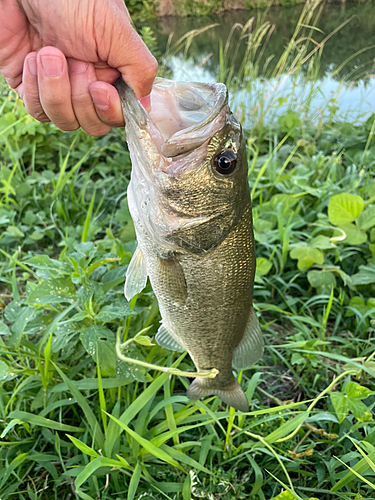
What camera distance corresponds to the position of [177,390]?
6.83 feet

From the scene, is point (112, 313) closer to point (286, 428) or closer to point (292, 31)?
point (286, 428)

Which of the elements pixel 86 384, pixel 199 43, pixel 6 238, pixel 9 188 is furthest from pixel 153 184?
pixel 199 43

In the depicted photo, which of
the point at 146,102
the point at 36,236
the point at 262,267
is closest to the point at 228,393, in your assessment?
the point at 262,267

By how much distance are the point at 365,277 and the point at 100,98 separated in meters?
2.03

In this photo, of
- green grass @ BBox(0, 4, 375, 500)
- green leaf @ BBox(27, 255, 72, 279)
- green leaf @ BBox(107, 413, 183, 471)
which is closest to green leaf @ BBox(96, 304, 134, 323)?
green grass @ BBox(0, 4, 375, 500)

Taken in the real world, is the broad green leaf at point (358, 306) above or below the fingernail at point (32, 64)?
below

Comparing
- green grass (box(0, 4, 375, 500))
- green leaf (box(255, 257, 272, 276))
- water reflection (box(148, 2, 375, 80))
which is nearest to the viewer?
green grass (box(0, 4, 375, 500))

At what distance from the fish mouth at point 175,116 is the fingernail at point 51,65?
208 millimetres

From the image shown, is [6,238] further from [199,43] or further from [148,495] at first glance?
[199,43]

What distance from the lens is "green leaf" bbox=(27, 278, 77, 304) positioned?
1683mm

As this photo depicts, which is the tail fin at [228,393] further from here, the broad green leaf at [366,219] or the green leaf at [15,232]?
the green leaf at [15,232]

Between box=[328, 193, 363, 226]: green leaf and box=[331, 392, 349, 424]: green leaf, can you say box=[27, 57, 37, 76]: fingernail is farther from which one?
box=[328, 193, 363, 226]: green leaf

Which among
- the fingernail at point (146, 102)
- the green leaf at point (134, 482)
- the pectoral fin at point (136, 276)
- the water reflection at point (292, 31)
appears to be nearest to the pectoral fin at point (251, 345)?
the pectoral fin at point (136, 276)

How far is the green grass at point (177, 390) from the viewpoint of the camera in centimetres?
163
